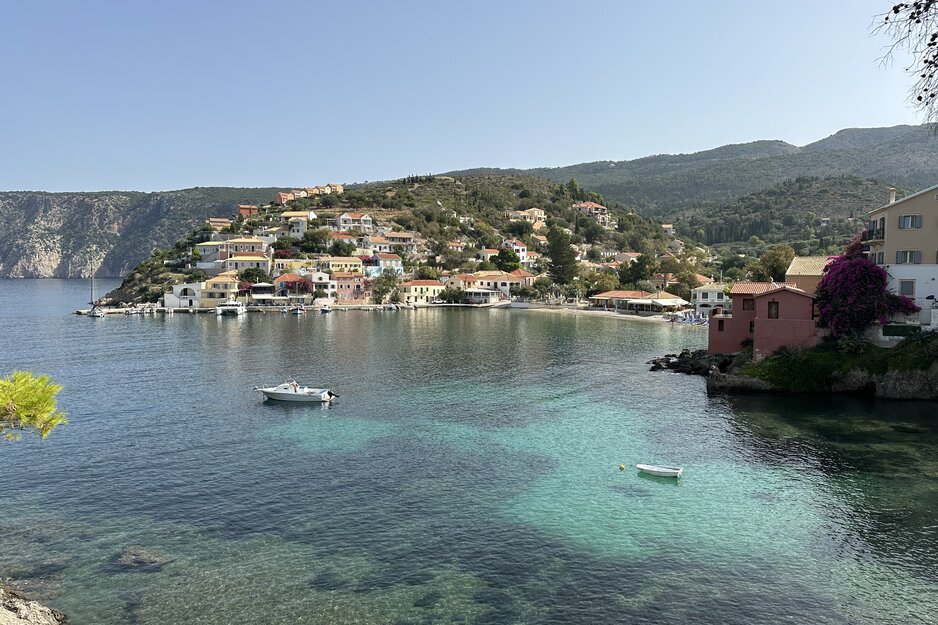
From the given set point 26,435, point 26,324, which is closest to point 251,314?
point 26,324

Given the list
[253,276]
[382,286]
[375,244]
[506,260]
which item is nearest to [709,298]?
[506,260]

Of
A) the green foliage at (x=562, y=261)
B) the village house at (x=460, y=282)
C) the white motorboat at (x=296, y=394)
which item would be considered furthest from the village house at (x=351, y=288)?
the white motorboat at (x=296, y=394)

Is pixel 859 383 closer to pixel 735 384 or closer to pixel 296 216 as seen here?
pixel 735 384

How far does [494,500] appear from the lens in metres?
23.6

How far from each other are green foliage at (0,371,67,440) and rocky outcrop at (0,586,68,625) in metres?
→ 5.36

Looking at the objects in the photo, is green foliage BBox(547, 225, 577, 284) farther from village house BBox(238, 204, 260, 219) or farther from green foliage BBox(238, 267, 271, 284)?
village house BBox(238, 204, 260, 219)

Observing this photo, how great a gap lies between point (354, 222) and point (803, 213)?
126938mm

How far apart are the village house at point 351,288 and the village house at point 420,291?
7.04 m

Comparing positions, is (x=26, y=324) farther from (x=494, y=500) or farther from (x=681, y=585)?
(x=681, y=585)

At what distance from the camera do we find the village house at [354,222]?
148300 millimetres

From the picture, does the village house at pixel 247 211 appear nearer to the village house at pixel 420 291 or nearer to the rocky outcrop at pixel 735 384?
the village house at pixel 420 291

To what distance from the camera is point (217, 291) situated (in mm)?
113188

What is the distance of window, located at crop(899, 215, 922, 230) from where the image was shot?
41.7 m

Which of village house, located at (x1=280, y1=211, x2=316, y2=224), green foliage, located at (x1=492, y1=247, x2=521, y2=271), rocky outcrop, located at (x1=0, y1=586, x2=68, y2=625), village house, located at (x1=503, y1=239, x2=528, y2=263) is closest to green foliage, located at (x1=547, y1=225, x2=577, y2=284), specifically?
green foliage, located at (x1=492, y1=247, x2=521, y2=271)
